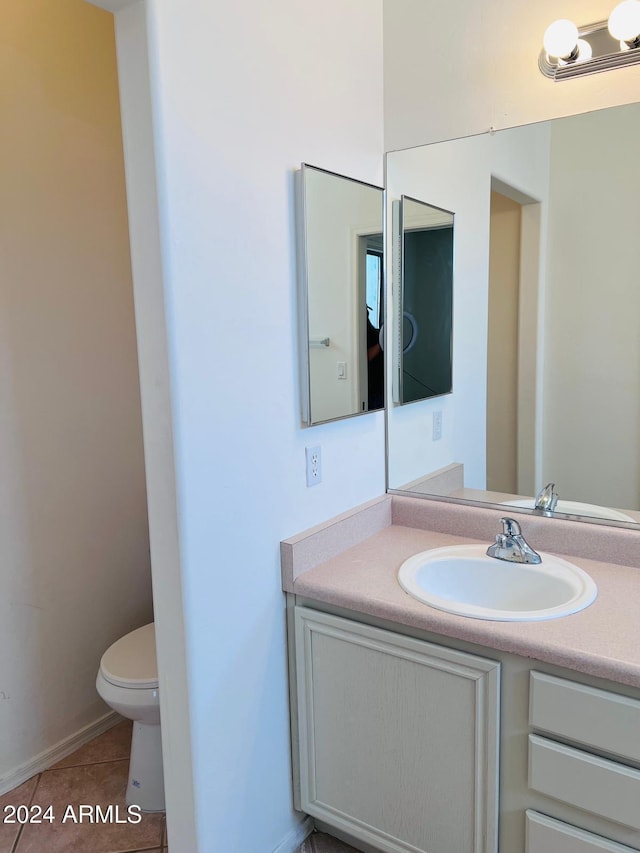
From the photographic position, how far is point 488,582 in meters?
1.64

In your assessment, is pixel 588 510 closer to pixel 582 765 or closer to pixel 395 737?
pixel 582 765

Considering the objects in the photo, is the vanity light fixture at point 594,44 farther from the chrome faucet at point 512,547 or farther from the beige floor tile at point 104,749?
the beige floor tile at point 104,749

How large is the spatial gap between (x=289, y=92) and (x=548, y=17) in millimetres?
722

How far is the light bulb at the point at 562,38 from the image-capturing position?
1.50m

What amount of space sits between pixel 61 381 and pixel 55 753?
1290mm

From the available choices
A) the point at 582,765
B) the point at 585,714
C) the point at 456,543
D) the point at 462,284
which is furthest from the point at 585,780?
the point at 462,284

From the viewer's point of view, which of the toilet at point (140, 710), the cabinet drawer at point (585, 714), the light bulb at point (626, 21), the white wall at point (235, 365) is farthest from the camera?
the toilet at point (140, 710)

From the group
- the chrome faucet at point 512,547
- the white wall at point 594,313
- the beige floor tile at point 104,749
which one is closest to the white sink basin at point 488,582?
the chrome faucet at point 512,547

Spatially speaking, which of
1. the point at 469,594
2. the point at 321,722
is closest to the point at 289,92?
the point at 469,594

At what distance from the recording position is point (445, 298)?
6.39 feet

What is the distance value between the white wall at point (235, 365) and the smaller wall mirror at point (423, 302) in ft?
1.18

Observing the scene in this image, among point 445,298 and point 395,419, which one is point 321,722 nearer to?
point 395,419

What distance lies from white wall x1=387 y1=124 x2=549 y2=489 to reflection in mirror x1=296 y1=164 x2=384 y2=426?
151mm

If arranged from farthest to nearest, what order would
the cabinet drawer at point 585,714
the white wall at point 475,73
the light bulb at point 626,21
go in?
the white wall at point 475,73 → the light bulb at point 626,21 → the cabinet drawer at point 585,714
